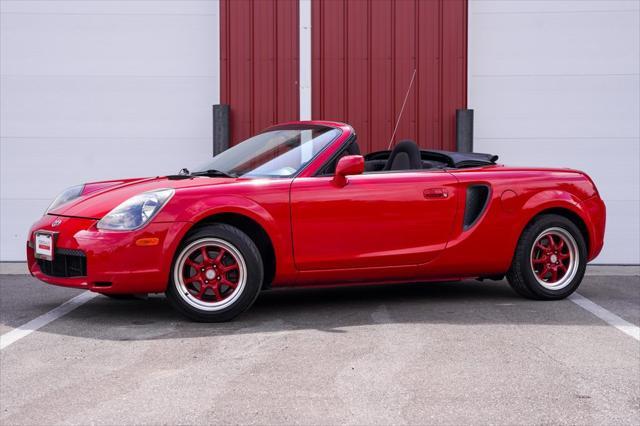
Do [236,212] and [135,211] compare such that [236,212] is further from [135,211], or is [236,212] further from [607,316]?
[607,316]

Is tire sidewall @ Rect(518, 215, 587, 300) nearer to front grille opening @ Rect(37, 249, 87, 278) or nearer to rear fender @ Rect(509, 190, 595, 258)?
rear fender @ Rect(509, 190, 595, 258)

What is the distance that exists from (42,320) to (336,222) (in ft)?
6.52

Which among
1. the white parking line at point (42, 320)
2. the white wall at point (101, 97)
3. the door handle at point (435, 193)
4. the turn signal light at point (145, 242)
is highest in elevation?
the white wall at point (101, 97)

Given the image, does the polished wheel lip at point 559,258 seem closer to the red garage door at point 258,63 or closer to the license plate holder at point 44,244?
the license plate holder at point 44,244

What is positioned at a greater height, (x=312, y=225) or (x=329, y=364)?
(x=312, y=225)

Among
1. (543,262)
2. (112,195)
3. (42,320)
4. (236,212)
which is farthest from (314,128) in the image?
(42,320)

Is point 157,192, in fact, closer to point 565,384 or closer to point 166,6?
point 565,384

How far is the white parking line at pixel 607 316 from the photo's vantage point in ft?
18.3

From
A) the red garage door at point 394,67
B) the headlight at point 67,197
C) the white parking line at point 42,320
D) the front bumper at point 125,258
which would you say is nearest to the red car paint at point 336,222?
the front bumper at point 125,258

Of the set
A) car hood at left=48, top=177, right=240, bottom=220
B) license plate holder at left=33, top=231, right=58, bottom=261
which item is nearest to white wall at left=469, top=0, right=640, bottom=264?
car hood at left=48, top=177, right=240, bottom=220

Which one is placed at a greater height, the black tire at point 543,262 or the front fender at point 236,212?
the front fender at point 236,212

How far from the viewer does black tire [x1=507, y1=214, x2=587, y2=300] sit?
654cm

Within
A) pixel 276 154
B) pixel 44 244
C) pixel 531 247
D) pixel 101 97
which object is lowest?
pixel 531 247

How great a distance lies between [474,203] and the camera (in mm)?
6434
